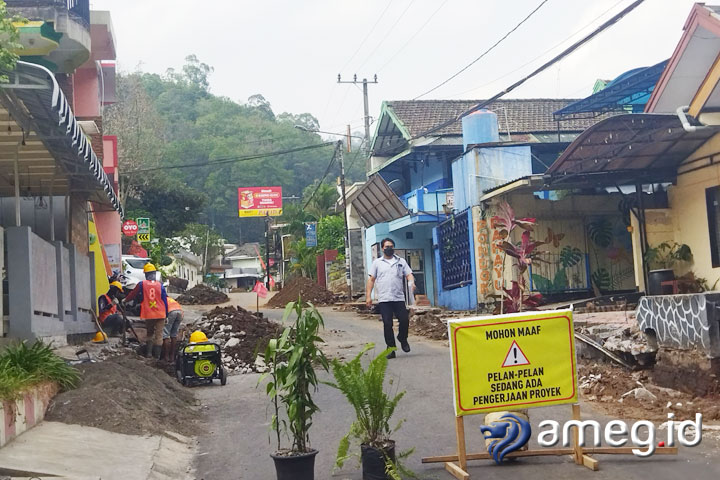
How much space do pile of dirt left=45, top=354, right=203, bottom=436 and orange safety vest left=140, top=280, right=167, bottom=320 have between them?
259 centimetres

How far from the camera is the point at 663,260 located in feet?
58.3

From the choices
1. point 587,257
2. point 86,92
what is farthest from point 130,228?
point 587,257

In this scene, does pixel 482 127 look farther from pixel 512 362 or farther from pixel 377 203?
pixel 512 362

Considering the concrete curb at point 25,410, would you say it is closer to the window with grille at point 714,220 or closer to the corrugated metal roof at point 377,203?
the window with grille at point 714,220

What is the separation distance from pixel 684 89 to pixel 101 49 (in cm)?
1513

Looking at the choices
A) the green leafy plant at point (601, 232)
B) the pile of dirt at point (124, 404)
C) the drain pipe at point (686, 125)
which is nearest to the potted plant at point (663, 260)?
the drain pipe at point (686, 125)

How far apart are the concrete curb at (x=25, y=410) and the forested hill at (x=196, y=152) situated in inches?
Answer: 1323

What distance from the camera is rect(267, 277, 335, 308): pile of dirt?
3728 centimetres

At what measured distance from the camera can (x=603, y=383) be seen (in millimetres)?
10156

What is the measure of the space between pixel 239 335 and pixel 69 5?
7.85m

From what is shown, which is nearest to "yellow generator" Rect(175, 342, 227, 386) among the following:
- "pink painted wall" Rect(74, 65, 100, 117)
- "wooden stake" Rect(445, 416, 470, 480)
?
"wooden stake" Rect(445, 416, 470, 480)

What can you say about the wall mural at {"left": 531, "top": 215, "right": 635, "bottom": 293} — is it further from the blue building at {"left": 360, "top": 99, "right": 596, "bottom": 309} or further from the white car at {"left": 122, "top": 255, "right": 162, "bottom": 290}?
the white car at {"left": 122, "top": 255, "right": 162, "bottom": 290}

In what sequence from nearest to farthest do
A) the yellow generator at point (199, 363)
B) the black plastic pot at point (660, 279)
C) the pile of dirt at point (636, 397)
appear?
the pile of dirt at point (636, 397) → the yellow generator at point (199, 363) → the black plastic pot at point (660, 279)

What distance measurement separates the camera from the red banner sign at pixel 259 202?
5866 centimetres
